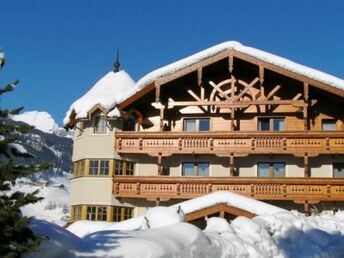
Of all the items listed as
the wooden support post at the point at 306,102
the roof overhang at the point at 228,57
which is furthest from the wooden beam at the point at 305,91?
the roof overhang at the point at 228,57

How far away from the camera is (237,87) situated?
26.7m

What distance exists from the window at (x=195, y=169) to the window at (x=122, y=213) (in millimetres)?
3320

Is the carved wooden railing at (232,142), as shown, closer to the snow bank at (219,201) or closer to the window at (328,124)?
the window at (328,124)

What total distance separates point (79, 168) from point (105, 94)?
166 inches

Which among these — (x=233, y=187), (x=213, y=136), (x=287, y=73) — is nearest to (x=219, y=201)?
(x=233, y=187)

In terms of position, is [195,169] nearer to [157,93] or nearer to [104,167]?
[157,93]

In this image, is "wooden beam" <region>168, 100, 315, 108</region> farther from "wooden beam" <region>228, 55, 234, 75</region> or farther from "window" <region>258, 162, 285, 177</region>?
"window" <region>258, 162, 285, 177</region>

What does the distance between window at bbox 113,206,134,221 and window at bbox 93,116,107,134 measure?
4.27m

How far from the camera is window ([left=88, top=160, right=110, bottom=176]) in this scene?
26.5 metres

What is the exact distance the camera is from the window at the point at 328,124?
84.6ft

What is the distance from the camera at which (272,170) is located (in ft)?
83.7

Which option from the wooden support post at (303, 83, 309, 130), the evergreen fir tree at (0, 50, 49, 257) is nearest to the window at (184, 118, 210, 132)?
the wooden support post at (303, 83, 309, 130)

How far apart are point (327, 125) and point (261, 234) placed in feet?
52.2

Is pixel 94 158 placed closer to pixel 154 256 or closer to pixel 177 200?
pixel 177 200
